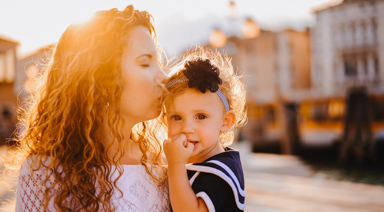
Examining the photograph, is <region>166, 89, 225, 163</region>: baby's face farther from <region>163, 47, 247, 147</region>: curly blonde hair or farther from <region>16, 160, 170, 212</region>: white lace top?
<region>16, 160, 170, 212</region>: white lace top

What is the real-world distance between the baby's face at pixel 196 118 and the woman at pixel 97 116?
10 centimetres

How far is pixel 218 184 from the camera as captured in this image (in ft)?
5.48

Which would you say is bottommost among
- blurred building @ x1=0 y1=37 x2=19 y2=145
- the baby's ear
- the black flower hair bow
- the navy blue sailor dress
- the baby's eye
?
the navy blue sailor dress

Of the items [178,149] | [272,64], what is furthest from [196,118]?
[272,64]

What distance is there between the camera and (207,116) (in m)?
1.80

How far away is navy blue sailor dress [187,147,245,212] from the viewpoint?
164cm

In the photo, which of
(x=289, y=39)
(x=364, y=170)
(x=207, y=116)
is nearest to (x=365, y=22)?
(x=289, y=39)

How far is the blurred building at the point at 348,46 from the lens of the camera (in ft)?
104

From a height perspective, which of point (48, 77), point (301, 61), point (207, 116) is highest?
point (301, 61)

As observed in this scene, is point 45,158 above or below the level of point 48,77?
below

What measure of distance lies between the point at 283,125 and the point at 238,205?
23707mm

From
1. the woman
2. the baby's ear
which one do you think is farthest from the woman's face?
the baby's ear

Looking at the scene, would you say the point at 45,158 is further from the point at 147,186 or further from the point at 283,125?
the point at 283,125

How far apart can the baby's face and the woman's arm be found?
8 centimetres
